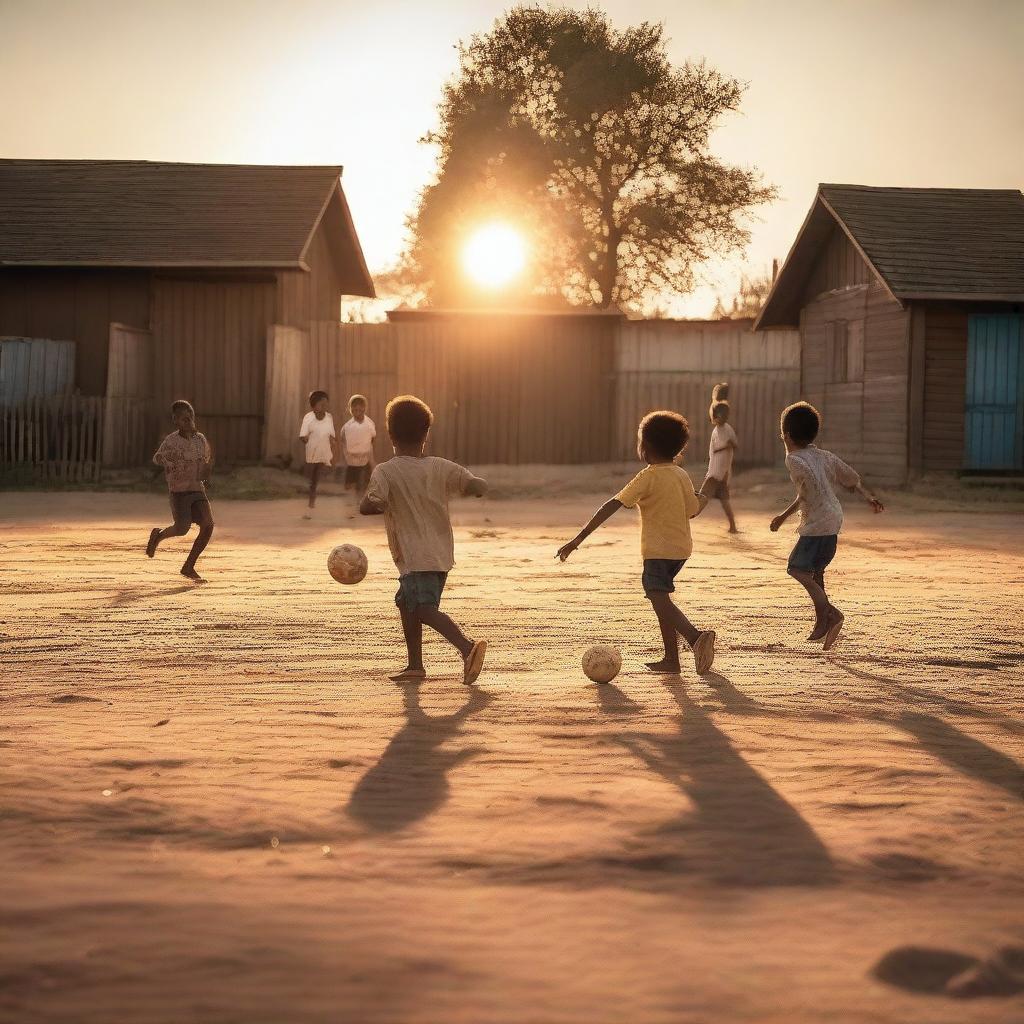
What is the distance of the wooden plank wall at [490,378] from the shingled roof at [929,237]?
3658 millimetres

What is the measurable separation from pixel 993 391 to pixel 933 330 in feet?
4.35

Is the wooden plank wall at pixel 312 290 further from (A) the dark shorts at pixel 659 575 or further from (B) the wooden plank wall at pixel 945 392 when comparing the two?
(A) the dark shorts at pixel 659 575

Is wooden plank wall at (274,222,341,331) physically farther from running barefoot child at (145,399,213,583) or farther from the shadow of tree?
the shadow of tree

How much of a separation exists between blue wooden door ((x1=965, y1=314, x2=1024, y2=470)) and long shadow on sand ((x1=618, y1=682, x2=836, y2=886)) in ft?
55.8

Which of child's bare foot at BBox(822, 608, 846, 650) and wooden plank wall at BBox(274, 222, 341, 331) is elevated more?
wooden plank wall at BBox(274, 222, 341, 331)

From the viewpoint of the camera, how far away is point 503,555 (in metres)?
12.7

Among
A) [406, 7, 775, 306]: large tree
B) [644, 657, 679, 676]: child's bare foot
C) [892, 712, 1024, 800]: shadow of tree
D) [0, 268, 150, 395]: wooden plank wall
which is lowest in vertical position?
[892, 712, 1024, 800]: shadow of tree

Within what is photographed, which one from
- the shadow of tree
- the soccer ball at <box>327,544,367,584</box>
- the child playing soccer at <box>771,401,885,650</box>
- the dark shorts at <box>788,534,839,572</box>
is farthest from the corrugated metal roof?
the shadow of tree

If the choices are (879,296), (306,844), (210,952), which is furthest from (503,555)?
(879,296)

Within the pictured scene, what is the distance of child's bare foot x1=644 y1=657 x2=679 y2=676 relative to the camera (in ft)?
22.1

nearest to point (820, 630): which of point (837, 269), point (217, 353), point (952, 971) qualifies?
point (952, 971)

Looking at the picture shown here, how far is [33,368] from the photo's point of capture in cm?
2255

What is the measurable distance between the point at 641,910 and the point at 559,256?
1587 inches

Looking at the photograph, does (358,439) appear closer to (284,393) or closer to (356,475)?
(356,475)
